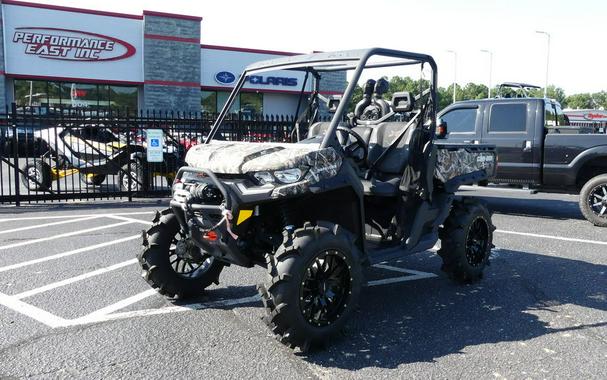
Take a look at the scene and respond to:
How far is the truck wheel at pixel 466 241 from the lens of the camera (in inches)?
212

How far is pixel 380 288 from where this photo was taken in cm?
549

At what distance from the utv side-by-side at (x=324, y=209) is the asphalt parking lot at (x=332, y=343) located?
0.30 meters

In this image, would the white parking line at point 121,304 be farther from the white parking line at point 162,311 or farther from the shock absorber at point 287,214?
the shock absorber at point 287,214

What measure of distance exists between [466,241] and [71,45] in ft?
84.9

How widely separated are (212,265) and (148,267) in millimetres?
634

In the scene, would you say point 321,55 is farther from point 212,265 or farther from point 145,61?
point 145,61

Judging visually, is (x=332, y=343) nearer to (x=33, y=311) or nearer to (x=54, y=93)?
(x=33, y=311)

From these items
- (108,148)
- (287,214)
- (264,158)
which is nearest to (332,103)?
(287,214)

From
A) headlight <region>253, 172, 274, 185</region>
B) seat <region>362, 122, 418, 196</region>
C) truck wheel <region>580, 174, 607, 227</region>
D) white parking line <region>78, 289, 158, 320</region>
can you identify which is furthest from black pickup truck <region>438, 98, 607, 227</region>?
headlight <region>253, 172, 274, 185</region>

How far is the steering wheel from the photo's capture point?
15.8ft

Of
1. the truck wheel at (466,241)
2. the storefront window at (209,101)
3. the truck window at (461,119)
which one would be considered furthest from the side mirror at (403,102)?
the storefront window at (209,101)

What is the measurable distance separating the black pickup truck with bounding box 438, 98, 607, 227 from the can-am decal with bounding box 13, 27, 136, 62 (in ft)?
71.7

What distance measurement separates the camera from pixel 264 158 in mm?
3969

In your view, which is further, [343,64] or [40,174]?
[40,174]
